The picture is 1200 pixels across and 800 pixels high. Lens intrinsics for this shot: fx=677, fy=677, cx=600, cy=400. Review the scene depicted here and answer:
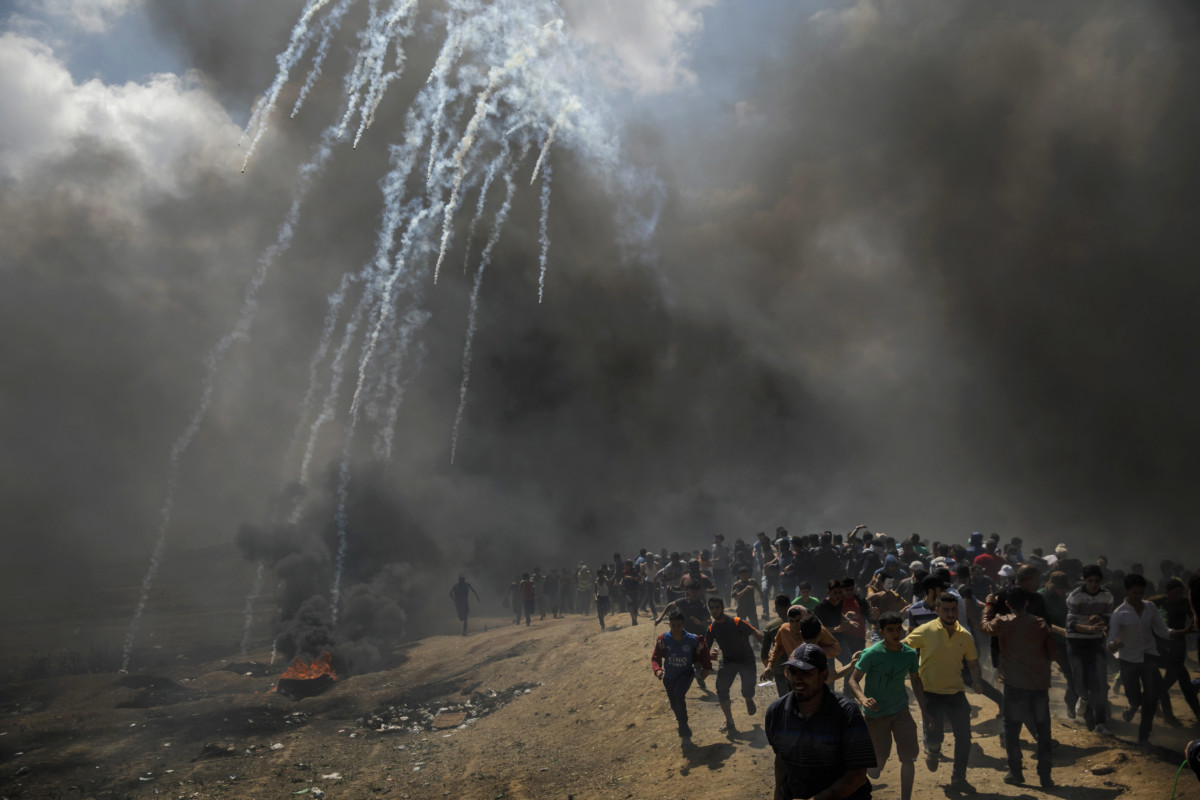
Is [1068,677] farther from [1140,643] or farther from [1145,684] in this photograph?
[1140,643]

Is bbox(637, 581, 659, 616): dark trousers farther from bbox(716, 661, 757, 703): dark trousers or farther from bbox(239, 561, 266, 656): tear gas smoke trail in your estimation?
bbox(239, 561, 266, 656): tear gas smoke trail

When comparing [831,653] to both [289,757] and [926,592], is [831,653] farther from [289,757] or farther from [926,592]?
[289,757]

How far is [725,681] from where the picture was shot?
26.8 feet

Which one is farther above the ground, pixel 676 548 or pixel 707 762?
pixel 676 548

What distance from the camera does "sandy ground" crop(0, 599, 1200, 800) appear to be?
708cm

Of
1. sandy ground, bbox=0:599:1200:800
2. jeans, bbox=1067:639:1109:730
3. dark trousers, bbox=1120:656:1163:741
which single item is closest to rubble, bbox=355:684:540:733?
sandy ground, bbox=0:599:1200:800

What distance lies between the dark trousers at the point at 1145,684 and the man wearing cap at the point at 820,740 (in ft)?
18.6

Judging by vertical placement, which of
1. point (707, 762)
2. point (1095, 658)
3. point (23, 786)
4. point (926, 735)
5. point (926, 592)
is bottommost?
point (23, 786)

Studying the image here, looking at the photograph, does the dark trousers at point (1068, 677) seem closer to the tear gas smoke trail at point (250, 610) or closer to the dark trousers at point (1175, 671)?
the dark trousers at point (1175, 671)

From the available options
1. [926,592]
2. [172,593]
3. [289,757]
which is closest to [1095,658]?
[926,592]

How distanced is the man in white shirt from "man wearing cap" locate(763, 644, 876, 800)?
17.6ft

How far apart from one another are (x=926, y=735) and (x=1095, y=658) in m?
2.11

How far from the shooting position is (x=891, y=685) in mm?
5387

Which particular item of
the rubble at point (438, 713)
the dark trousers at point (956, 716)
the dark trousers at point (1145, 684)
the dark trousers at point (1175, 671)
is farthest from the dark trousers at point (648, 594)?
the dark trousers at point (956, 716)
